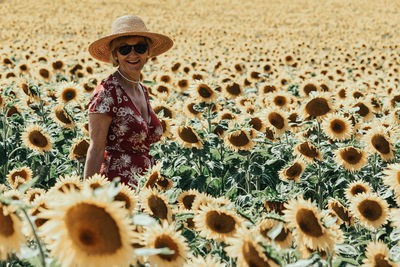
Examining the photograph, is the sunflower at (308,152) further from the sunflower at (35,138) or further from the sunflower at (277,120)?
the sunflower at (35,138)

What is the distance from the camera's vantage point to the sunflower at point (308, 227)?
183cm

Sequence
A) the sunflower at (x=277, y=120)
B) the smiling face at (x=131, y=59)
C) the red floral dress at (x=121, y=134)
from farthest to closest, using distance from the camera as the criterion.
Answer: the sunflower at (x=277, y=120)
the smiling face at (x=131, y=59)
the red floral dress at (x=121, y=134)

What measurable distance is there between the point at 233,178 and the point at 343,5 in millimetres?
38458

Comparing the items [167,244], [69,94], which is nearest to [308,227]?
[167,244]

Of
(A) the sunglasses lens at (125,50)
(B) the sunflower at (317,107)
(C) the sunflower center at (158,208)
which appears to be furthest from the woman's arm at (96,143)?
(B) the sunflower at (317,107)

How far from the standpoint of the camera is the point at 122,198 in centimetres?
192

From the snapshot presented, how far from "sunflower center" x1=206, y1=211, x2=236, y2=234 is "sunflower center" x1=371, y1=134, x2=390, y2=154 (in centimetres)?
216

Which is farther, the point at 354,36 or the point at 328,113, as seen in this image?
the point at 354,36

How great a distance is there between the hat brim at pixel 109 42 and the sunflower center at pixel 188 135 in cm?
79

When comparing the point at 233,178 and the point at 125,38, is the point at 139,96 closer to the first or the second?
the point at 125,38

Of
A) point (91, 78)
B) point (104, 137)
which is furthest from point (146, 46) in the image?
point (91, 78)

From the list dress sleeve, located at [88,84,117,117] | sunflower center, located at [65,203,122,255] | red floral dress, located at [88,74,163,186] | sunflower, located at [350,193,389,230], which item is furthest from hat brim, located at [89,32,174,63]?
sunflower center, located at [65,203,122,255]

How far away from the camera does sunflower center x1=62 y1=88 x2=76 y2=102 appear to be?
534 centimetres

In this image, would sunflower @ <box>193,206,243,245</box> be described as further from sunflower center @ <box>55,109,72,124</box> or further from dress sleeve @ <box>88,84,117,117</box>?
sunflower center @ <box>55,109,72,124</box>
